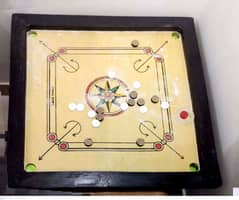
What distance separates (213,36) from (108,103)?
1.10 feet

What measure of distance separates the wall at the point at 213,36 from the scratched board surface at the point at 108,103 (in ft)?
0.24

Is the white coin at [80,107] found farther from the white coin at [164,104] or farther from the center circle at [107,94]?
the white coin at [164,104]

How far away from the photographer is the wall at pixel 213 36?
0.88 metres

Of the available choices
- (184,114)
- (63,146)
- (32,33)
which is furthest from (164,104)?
(32,33)

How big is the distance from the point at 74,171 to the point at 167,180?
206 millimetres

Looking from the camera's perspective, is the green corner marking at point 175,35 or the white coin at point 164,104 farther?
the green corner marking at point 175,35

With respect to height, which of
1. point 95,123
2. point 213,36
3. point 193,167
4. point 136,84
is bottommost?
point 193,167

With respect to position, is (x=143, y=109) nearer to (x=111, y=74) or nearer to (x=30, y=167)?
(x=111, y=74)

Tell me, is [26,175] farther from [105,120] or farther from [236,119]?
[236,119]

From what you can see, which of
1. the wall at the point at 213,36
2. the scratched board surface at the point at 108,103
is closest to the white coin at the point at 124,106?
the scratched board surface at the point at 108,103

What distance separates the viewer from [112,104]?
93cm

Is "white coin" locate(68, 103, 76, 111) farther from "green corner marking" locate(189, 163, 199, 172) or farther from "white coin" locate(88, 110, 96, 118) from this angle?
"green corner marking" locate(189, 163, 199, 172)

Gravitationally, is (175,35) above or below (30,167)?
above

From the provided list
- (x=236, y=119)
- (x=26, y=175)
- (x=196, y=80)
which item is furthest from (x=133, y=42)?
(x=26, y=175)
